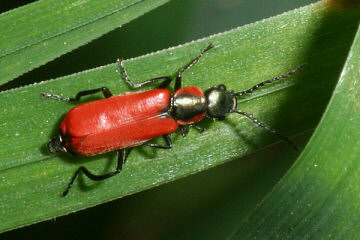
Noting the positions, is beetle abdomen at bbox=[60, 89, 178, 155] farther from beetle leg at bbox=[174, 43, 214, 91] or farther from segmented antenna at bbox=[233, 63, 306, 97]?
segmented antenna at bbox=[233, 63, 306, 97]

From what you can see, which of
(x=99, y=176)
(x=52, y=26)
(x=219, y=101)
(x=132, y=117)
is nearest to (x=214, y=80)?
(x=219, y=101)

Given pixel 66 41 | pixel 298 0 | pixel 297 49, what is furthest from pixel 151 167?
pixel 298 0

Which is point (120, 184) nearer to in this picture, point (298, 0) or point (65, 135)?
point (65, 135)

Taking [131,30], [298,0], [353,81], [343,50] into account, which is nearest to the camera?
[353,81]

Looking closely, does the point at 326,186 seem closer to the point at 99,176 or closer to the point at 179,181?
the point at 99,176

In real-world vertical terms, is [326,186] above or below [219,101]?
below

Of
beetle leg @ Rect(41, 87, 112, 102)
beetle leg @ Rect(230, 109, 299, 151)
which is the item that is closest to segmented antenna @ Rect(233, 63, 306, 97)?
beetle leg @ Rect(230, 109, 299, 151)

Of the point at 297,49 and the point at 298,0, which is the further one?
the point at 298,0
